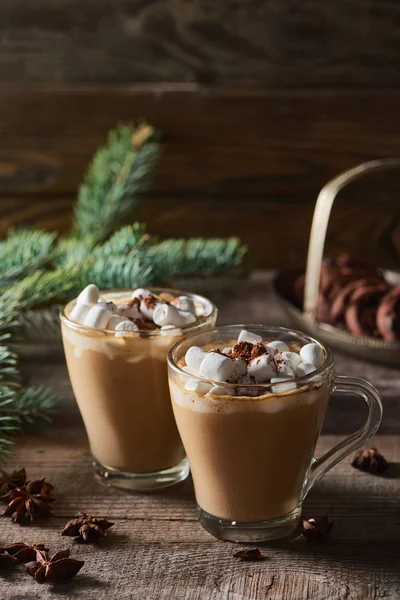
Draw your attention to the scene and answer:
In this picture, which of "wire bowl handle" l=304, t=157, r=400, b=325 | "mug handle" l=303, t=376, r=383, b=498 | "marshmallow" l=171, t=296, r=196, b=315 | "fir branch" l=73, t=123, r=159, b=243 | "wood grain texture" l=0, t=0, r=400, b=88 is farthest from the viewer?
"wood grain texture" l=0, t=0, r=400, b=88

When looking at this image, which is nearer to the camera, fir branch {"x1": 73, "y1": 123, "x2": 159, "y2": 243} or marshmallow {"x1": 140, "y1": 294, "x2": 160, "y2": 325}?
marshmallow {"x1": 140, "y1": 294, "x2": 160, "y2": 325}

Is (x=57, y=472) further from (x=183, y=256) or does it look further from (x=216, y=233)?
(x=216, y=233)

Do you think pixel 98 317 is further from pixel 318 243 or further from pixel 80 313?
pixel 318 243

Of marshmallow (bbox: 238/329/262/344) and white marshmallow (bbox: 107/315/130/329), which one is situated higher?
white marshmallow (bbox: 107/315/130/329)

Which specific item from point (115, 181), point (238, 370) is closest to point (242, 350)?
point (238, 370)

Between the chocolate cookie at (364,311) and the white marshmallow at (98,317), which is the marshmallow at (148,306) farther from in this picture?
the chocolate cookie at (364,311)

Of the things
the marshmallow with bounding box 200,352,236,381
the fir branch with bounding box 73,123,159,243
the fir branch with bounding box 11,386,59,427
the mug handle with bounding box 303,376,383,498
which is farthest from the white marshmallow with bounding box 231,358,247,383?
the fir branch with bounding box 73,123,159,243

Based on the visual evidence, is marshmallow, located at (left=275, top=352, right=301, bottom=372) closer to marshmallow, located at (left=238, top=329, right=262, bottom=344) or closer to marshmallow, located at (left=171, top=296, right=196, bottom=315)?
marshmallow, located at (left=238, top=329, right=262, bottom=344)
